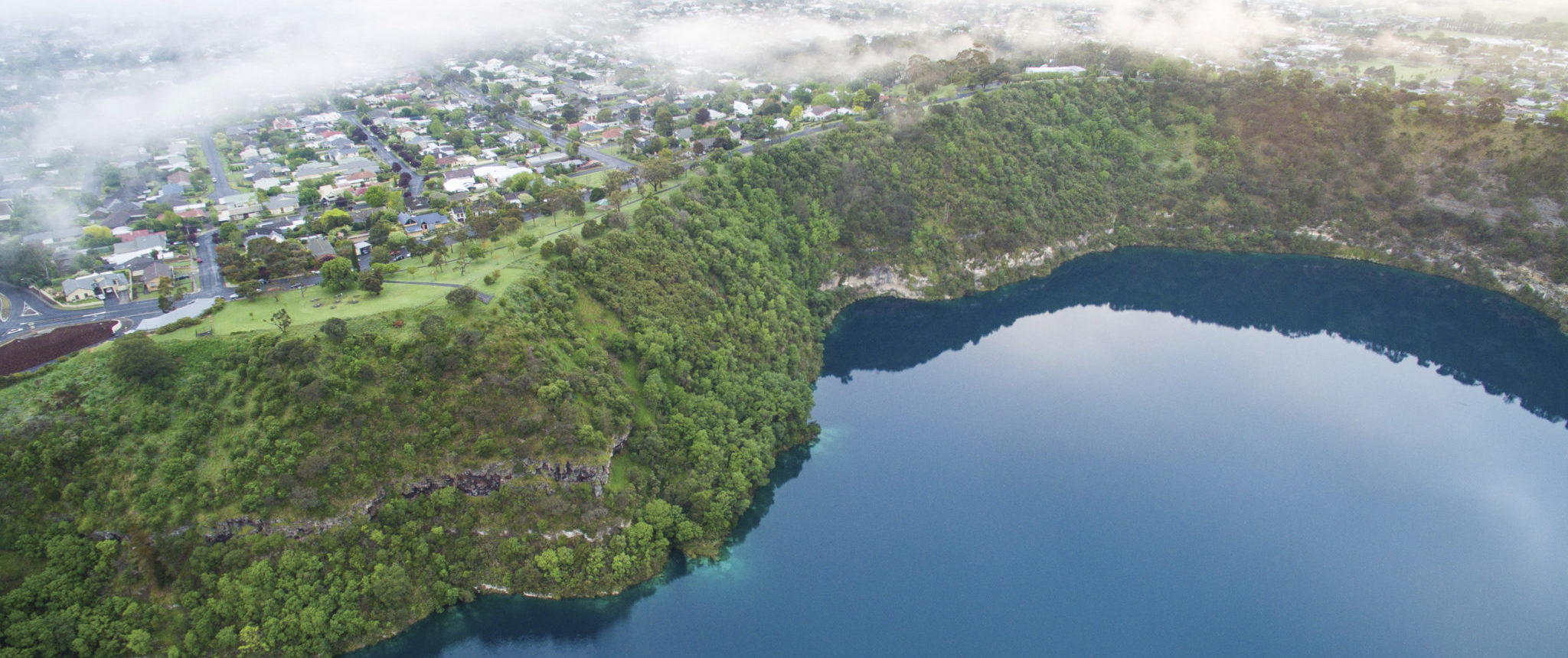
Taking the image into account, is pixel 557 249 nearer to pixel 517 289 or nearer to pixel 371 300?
pixel 517 289

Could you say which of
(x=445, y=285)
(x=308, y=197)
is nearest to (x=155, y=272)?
(x=308, y=197)

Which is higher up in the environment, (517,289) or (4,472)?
(517,289)

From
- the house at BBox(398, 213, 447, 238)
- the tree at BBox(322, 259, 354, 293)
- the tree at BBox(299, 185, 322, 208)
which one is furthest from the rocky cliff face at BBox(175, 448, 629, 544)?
the tree at BBox(299, 185, 322, 208)

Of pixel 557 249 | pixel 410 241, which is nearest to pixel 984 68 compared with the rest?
pixel 557 249

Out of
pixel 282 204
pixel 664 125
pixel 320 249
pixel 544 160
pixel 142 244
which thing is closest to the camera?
pixel 320 249

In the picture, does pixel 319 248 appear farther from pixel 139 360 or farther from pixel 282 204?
pixel 282 204

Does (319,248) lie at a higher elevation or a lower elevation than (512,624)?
higher
